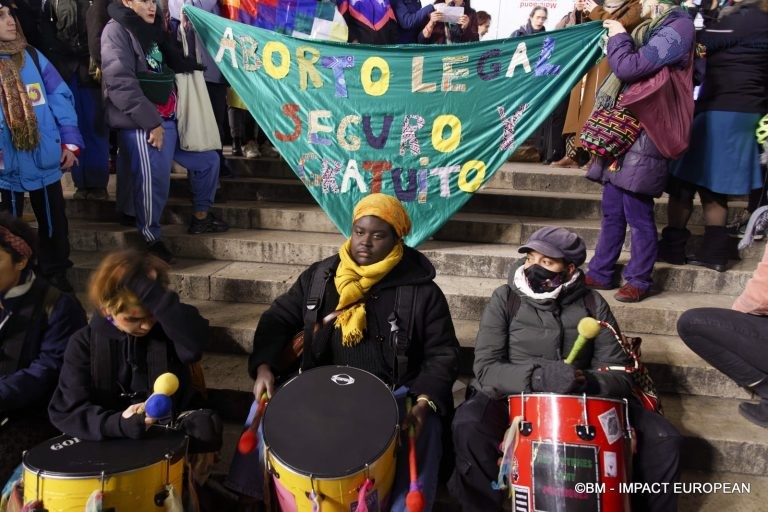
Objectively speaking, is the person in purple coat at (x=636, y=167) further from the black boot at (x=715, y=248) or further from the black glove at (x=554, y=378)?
the black glove at (x=554, y=378)

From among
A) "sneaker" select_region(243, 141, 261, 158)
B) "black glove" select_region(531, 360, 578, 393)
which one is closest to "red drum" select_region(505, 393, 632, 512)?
"black glove" select_region(531, 360, 578, 393)

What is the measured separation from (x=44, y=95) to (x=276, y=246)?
183 centimetres

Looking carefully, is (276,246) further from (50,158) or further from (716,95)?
(716,95)

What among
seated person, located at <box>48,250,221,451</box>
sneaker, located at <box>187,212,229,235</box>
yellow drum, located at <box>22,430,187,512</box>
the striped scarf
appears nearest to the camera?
yellow drum, located at <box>22,430,187,512</box>

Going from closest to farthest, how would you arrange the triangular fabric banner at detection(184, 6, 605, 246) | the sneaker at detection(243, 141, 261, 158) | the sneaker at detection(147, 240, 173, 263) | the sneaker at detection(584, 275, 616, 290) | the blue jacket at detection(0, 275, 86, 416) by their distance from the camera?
the blue jacket at detection(0, 275, 86, 416)
the sneaker at detection(584, 275, 616, 290)
the triangular fabric banner at detection(184, 6, 605, 246)
the sneaker at detection(147, 240, 173, 263)
the sneaker at detection(243, 141, 261, 158)

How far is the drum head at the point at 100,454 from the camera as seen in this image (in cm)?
172

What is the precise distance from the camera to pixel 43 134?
133 inches

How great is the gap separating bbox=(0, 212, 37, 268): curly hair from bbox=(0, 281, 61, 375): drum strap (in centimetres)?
14

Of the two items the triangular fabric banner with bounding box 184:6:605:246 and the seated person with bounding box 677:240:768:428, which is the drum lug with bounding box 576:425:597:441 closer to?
the seated person with bounding box 677:240:768:428

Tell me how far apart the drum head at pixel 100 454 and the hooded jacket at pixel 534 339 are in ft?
4.44

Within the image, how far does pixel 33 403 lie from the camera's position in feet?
7.57

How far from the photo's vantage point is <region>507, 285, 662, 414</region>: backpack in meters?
2.33

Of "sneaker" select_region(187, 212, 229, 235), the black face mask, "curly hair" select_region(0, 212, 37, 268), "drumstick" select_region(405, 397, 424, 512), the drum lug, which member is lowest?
"drumstick" select_region(405, 397, 424, 512)

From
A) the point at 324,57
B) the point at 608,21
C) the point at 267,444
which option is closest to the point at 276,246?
the point at 324,57
